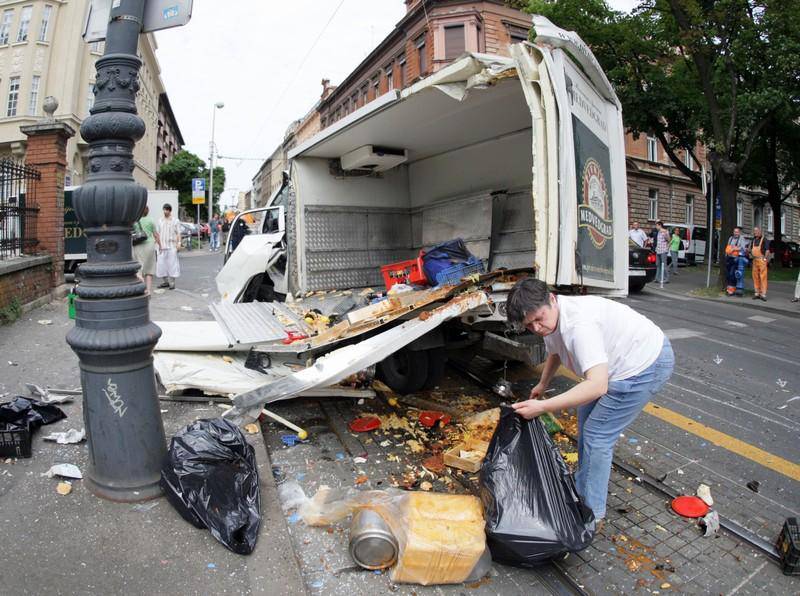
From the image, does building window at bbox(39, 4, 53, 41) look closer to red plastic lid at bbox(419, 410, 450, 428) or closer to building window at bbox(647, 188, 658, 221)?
building window at bbox(647, 188, 658, 221)

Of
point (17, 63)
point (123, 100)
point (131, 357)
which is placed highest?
point (17, 63)

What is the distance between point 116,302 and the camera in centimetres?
288

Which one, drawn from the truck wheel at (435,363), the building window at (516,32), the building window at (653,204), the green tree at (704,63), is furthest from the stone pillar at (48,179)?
the building window at (653,204)

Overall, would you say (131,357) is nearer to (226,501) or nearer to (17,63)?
(226,501)

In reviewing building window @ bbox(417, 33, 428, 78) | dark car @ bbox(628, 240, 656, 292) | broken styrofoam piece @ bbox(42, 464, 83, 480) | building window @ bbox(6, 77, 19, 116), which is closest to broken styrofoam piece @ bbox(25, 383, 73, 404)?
broken styrofoam piece @ bbox(42, 464, 83, 480)

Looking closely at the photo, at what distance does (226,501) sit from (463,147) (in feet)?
18.1

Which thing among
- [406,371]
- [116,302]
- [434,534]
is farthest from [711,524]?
[116,302]

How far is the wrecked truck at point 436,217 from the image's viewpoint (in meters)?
3.72

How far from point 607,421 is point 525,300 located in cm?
84

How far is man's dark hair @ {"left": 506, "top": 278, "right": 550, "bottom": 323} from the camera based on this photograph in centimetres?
263

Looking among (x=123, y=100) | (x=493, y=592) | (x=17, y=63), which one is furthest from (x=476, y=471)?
(x=17, y=63)

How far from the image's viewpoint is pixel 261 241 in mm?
8195

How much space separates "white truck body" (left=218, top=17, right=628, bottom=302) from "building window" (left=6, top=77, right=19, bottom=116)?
30882 millimetres

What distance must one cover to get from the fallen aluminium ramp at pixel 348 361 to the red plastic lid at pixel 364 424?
881 millimetres
